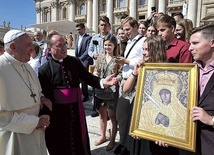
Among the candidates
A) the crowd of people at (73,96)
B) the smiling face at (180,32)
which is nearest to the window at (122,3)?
the smiling face at (180,32)

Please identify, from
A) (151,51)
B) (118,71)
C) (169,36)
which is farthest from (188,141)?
(118,71)

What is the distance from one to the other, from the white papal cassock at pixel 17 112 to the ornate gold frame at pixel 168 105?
1114mm

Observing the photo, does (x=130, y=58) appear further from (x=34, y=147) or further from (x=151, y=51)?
(x=34, y=147)

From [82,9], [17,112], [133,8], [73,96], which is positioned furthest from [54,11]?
[17,112]

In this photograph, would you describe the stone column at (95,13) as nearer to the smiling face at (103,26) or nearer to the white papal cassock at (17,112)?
the smiling face at (103,26)

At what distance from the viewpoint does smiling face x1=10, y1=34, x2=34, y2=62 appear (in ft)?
6.75

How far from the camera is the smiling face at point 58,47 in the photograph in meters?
2.52

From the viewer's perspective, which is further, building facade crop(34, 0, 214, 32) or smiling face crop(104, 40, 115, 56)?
building facade crop(34, 0, 214, 32)

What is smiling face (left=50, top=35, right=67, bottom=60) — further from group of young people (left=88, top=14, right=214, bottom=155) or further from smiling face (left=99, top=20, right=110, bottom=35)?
smiling face (left=99, top=20, right=110, bottom=35)

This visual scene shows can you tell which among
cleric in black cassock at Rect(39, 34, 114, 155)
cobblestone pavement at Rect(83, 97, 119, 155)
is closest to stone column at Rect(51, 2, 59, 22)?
cobblestone pavement at Rect(83, 97, 119, 155)

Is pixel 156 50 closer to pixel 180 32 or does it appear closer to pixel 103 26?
pixel 180 32

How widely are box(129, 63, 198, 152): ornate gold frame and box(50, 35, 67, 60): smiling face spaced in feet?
3.65

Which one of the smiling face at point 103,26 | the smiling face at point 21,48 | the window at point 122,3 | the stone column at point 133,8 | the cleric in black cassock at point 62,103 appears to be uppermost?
the window at point 122,3

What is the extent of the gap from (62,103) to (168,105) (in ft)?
4.67
